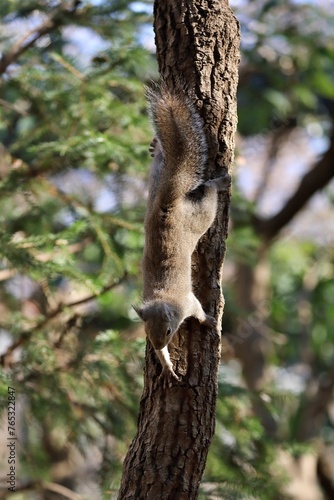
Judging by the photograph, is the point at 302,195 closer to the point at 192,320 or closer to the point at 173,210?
the point at 173,210

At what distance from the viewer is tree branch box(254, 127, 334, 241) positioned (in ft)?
21.8

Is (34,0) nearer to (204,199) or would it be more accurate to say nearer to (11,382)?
(204,199)

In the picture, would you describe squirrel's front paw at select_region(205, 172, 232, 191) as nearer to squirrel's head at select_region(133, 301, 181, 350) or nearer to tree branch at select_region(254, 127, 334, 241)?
squirrel's head at select_region(133, 301, 181, 350)

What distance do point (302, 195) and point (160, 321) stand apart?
4712 millimetres

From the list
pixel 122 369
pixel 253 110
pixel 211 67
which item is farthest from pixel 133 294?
pixel 253 110

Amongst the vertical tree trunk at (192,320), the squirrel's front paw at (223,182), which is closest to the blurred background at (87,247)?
the vertical tree trunk at (192,320)

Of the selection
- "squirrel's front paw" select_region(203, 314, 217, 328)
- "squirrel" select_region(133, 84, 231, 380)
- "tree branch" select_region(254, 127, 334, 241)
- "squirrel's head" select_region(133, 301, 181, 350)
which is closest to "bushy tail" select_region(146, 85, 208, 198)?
"squirrel" select_region(133, 84, 231, 380)

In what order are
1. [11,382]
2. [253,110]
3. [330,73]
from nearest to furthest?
[11,382] → [253,110] → [330,73]

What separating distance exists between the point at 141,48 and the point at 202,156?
0.97 m

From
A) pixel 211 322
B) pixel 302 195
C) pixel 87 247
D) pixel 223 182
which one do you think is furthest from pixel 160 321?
pixel 302 195

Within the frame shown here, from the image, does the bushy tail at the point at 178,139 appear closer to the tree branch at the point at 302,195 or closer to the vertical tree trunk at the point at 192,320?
the vertical tree trunk at the point at 192,320

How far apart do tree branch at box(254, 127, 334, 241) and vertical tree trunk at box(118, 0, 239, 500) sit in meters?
4.39

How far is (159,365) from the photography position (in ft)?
7.18

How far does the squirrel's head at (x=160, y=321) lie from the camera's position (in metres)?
2.38
